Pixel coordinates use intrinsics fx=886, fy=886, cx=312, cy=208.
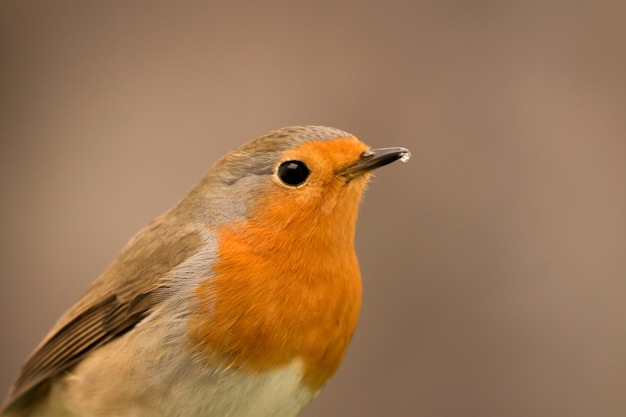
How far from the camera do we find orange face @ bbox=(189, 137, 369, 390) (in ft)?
7.61

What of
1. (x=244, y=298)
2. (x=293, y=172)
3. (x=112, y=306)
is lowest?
(x=112, y=306)

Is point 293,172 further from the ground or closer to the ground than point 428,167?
closer to the ground

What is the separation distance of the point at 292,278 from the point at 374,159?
0.39 metres

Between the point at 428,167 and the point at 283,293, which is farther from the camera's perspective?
the point at 428,167

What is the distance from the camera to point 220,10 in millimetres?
4867

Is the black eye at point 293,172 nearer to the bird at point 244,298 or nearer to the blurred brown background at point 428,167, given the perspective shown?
the bird at point 244,298

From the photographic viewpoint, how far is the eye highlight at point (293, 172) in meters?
2.46

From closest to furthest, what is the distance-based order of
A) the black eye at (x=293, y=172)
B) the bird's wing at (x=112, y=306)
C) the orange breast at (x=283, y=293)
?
the orange breast at (x=283, y=293), the black eye at (x=293, y=172), the bird's wing at (x=112, y=306)

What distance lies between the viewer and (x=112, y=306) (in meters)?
2.67

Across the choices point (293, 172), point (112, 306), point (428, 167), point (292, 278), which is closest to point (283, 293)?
point (292, 278)

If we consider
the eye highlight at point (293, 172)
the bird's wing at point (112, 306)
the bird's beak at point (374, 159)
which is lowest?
the bird's wing at point (112, 306)

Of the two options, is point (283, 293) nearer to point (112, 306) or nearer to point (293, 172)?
point (293, 172)

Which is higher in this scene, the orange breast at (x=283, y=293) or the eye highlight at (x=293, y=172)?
the eye highlight at (x=293, y=172)

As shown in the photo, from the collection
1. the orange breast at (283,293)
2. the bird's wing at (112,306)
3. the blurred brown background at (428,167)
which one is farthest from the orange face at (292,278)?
the blurred brown background at (428,167)
